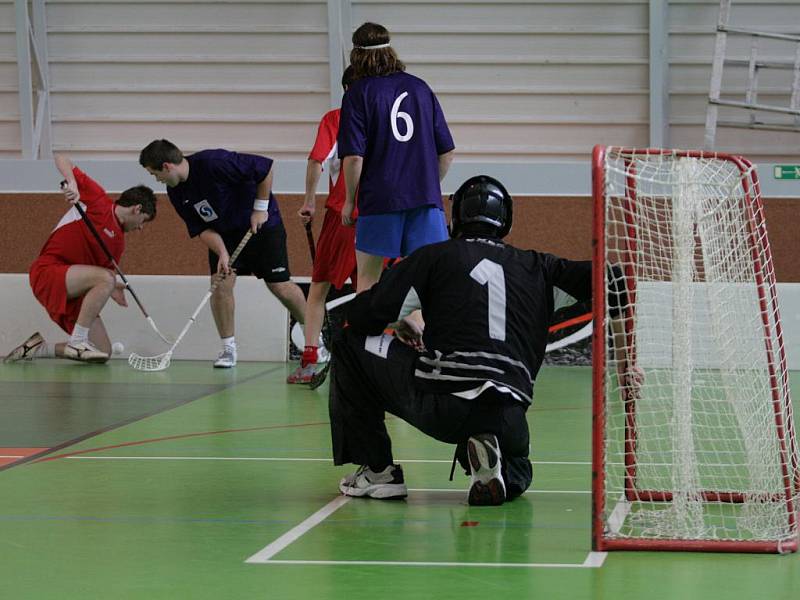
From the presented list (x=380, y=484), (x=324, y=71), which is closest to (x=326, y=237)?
(x=380, y=484)

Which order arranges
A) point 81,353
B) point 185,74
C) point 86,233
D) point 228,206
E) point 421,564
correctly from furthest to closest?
point 185,74, point 86,233, point 81,353, point 228,206, point 421,564

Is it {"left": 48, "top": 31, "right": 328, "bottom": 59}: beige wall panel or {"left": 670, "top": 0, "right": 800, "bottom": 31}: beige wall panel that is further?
{"left": 48, "top": 31, "right": 328, "bottom": 59}: beige wall panel

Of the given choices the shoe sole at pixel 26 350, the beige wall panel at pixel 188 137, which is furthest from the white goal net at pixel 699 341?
the beige wall panel at pixel 188 137

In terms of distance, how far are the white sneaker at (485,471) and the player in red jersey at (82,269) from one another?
6096mm

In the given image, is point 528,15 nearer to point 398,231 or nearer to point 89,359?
point 89,359

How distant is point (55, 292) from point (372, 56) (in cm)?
458

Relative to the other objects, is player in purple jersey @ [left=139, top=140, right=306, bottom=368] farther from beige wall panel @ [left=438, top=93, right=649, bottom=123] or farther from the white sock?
beige wall panel @ [left=438, top=93, right=649, bottom=123]

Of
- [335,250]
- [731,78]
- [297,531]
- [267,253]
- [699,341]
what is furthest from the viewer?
[731,78]

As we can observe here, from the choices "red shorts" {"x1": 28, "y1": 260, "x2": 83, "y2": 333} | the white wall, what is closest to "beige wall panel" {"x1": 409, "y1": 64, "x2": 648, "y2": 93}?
the white wall

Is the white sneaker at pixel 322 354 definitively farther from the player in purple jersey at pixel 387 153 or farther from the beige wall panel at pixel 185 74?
the beige wall panel at pixel 185 74

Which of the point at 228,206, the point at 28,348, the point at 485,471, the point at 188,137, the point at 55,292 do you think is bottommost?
the point at 485,471

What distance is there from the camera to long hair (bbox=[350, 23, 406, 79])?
6262mm

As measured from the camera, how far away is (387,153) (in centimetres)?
623

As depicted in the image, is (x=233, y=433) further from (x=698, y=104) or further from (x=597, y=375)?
(x=698, y=104)
